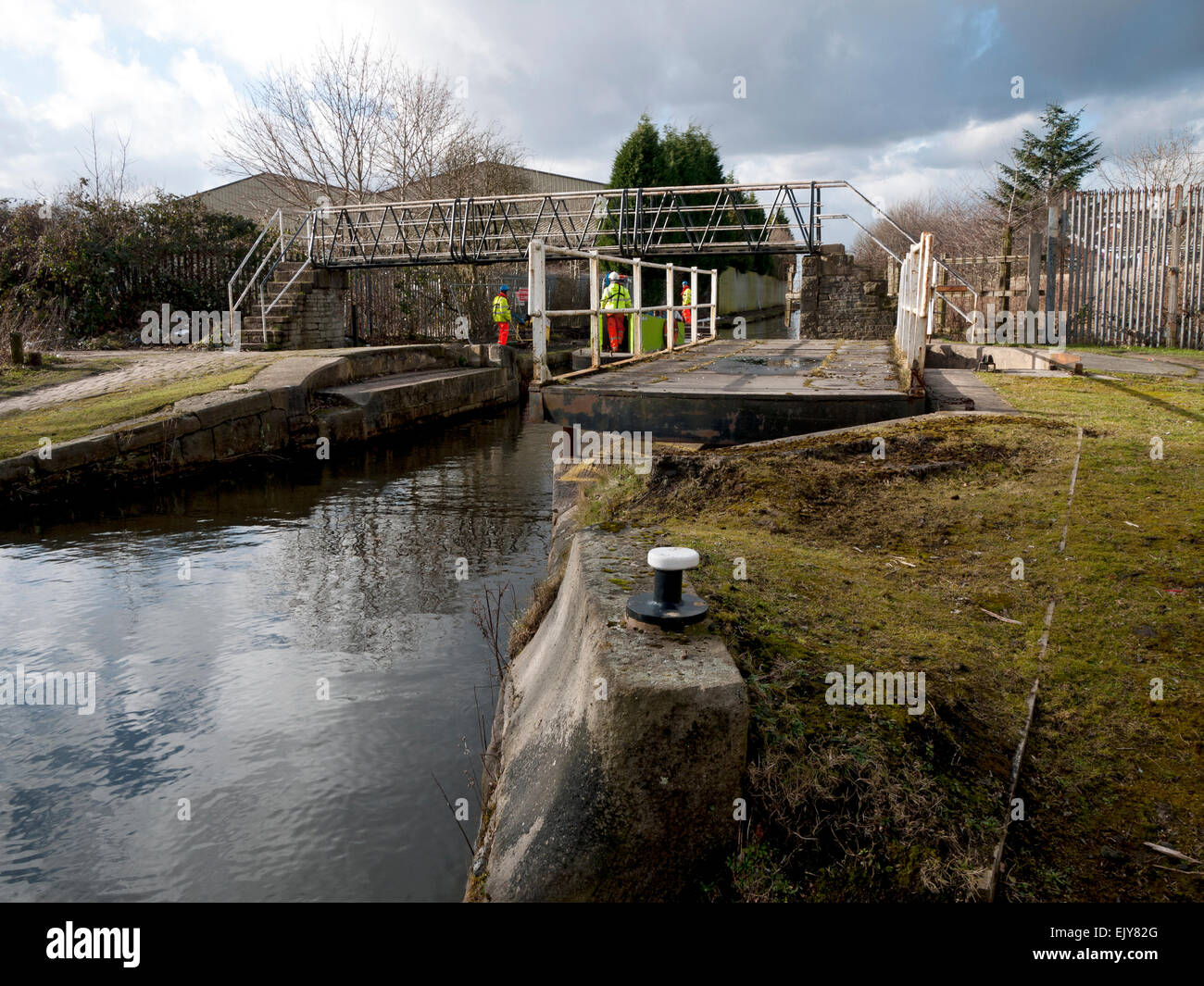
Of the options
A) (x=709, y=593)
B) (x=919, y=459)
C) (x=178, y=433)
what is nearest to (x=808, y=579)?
(x=709, y=593)

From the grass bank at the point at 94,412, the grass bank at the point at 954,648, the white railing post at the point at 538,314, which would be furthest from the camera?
the grass bank at the point at 94,412

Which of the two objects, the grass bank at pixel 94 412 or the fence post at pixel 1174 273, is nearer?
the grass bank at pixel 94 412

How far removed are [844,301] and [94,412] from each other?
708 inches

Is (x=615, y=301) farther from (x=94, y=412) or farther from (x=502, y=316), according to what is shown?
(x=502, y=316)

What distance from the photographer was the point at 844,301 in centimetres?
2356

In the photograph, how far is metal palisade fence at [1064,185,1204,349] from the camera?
636 inches

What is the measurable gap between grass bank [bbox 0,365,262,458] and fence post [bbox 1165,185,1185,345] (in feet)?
51.2

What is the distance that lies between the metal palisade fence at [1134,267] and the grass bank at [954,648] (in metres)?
12.9

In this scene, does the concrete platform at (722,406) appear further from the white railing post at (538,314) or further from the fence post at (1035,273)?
the fence post at (1035,273)

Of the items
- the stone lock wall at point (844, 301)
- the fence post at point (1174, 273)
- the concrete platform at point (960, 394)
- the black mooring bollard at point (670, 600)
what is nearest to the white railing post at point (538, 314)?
the concrete platform at point (960, 394)

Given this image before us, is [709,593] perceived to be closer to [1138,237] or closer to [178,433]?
[178,433]

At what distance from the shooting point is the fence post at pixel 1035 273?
14904 mm

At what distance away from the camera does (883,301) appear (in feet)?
76.9

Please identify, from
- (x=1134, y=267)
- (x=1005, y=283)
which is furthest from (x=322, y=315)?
(x=1134, y=267)
